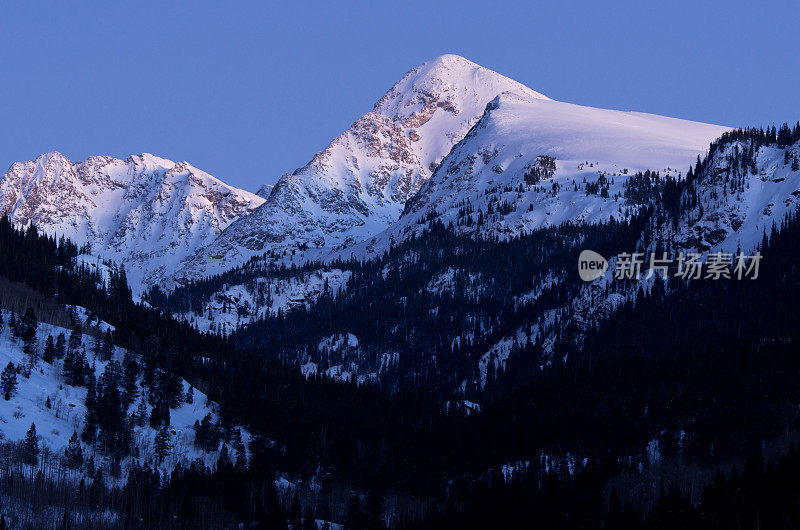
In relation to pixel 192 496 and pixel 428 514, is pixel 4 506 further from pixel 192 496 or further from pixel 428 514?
pixel 428 514

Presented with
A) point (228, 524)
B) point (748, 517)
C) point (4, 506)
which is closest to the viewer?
point (748, 517)

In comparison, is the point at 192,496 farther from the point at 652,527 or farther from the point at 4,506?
the point at 652,527

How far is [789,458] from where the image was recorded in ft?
593

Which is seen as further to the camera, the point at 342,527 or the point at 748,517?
the point at 342,527

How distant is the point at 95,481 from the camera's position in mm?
199250

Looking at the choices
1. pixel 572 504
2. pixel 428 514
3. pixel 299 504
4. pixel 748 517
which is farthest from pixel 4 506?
pixel 748 517

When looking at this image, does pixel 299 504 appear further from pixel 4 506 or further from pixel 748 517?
pixel 748 517

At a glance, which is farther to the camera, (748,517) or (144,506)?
(144,506)

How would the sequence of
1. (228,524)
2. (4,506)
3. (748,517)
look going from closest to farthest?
(748,517), (4,506), (228,524)

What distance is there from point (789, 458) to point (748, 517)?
1957 cm

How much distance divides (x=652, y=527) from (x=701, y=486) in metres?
32.4

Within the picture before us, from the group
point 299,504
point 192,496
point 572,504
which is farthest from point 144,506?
point 572,504

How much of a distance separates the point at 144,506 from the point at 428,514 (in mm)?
38903

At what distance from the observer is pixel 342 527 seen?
7785 inches
